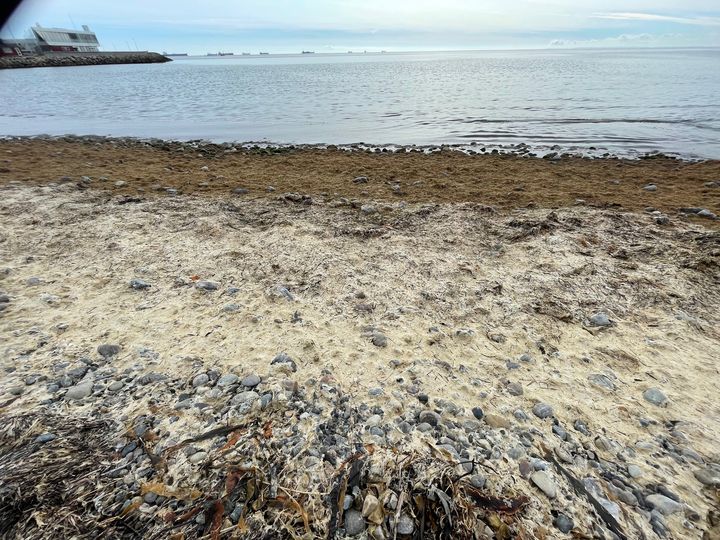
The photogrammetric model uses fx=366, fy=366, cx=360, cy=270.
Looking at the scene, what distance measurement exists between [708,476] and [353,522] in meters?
2.40

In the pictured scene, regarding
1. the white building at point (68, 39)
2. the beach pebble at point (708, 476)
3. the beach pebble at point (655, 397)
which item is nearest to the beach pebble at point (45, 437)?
the beach pebble at point (708, 476)

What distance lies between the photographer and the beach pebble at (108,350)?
355cm

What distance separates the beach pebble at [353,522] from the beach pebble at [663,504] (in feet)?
6.01

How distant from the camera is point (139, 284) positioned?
4.74 metres

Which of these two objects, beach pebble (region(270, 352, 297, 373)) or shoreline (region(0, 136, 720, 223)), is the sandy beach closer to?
beach pebble (region(270, 352, 297, 373))

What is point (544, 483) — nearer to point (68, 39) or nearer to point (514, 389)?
point (514, 389)

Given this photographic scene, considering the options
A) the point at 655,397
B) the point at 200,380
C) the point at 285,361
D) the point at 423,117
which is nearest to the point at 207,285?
the point at 200,380

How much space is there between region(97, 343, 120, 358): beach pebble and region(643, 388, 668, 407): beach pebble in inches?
190

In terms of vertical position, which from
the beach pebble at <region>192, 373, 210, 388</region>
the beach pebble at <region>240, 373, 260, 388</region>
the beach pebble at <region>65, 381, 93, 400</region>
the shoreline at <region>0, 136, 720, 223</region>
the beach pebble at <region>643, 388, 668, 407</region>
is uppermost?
the beach pebble at <region>65, 381, 93, 400</region>

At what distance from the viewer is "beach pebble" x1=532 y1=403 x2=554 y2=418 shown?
9.70 ft

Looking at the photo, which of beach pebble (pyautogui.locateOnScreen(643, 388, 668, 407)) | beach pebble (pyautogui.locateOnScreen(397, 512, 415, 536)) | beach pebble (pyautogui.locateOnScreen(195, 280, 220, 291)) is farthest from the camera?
beach pebble (pyautogui.locateOnScreen(195, 280, 220, 291))

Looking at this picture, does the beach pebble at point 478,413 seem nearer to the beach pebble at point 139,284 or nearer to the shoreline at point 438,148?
the beach pebble at point 139,284

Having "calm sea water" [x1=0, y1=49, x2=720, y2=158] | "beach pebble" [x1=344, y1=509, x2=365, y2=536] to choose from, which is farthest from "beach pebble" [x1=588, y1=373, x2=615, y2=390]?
"calm sea water" [x1=0, y1=49, x2=720, y2=158]

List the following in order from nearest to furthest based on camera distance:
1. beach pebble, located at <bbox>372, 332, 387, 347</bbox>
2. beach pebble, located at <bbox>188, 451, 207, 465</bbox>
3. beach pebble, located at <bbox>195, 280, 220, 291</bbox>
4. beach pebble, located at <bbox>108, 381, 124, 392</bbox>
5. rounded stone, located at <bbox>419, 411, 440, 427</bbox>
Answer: beach pebble, located at <bbox>188, 451, 207, 465</bbox> < rounded stone, located at <bbox>419, 411, 440, 427</bbox> < beach pebble, located at <bbox>108, 381, 124, 392</bbox> < beach pebble, located at <bbox>372, 332, 387, 347</bbox> < beach pebble, located at <bbox>195, 280, 220, 291</bbox>
